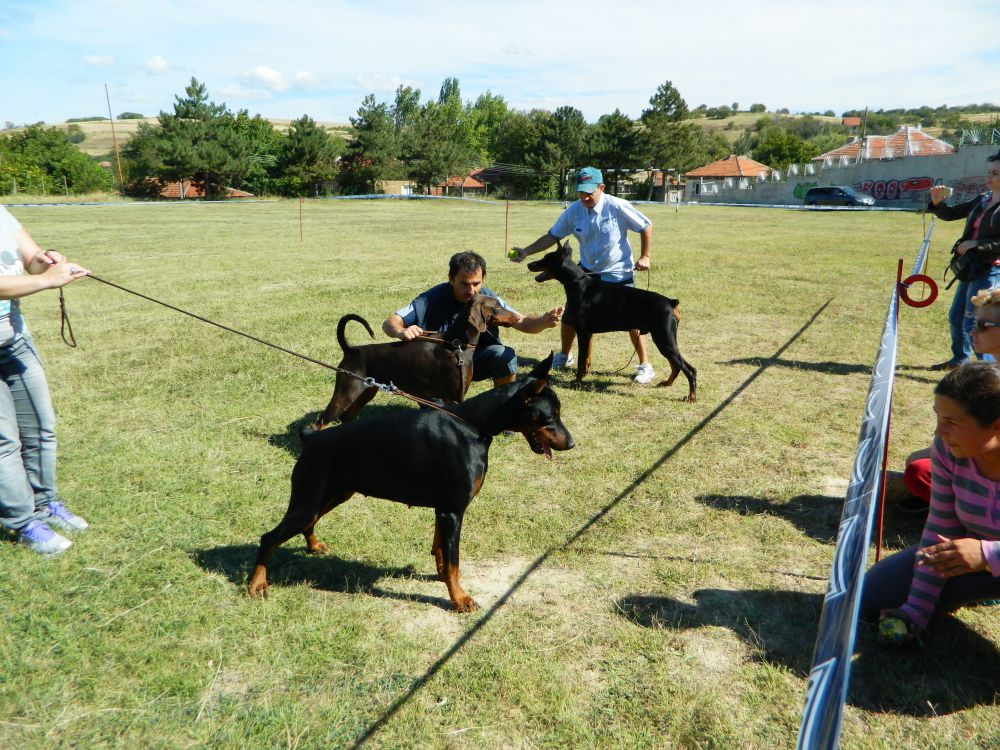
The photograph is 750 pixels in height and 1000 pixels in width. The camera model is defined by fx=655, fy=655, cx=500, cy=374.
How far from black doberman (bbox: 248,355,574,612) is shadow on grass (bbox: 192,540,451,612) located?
0.21 metres

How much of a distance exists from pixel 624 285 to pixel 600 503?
9.66 ft

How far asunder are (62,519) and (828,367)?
7.36m

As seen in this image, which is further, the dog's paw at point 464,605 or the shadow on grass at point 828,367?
the shadow on grass at point 828,367

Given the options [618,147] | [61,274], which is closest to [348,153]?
[618,147]

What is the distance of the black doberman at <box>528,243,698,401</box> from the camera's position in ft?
20.8

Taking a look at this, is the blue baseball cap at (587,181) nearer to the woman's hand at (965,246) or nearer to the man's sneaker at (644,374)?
the man's sneaker at (644,374)

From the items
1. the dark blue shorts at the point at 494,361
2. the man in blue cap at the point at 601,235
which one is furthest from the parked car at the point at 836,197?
the dark blue shorts at the point at 494,361

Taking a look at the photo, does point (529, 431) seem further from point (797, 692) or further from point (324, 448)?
point (797, 692)

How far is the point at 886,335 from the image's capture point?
3949 millimetres

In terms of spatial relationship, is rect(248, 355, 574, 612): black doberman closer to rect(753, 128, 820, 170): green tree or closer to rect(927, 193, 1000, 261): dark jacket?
rect(927, 193, 1000, 261): dark jacket

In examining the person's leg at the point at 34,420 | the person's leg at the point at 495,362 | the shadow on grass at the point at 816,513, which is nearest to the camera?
the person's leg at the point at 34,420

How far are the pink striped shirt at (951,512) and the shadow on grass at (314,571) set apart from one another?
219 cm

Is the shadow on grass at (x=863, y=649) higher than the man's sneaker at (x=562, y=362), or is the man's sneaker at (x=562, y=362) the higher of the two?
the man's sneaker at (x=562, y=362)

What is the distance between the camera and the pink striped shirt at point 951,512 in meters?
2.70
